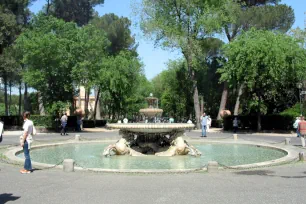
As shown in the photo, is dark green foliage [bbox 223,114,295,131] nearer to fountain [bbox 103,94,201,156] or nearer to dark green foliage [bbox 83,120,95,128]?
dark green foliage [bbox 83,120,95,128]

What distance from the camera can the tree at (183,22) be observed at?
36688 millimetres

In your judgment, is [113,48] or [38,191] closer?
[38,191]

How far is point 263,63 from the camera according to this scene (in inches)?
1160

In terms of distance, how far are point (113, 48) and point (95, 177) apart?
146ft

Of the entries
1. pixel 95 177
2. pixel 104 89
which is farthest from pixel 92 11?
pixel 95 177

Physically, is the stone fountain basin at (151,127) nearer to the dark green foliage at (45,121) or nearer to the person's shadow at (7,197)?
the person's shadow at (7,197)

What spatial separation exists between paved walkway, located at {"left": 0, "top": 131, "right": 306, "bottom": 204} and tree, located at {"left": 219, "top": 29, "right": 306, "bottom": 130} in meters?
19.9

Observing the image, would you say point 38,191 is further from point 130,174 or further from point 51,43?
point 51,43

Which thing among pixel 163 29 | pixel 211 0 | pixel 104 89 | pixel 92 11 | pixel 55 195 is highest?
pixel 92 11

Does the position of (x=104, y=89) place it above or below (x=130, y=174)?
above

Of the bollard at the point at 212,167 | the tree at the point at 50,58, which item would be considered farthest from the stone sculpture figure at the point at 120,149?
the tree at the point at 50,58

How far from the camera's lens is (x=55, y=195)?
746cm

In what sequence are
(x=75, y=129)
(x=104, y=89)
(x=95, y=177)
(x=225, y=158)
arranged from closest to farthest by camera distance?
1. (x=95, y=177)
2. (x=225, y=158)
3. (x=75, y=129)
4. (x=104, y=89)

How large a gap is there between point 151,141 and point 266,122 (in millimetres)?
19483
